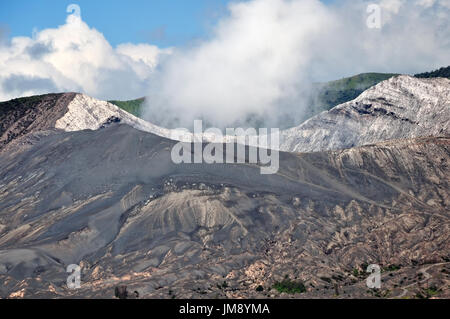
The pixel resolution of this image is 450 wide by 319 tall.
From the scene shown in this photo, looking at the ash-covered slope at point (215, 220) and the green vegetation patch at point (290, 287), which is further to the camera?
the ash-covered slope at point (215, 220)

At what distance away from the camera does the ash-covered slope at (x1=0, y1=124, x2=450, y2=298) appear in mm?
136125

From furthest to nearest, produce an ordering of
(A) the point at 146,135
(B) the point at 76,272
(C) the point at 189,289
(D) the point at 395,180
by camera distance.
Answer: (A) the point at 146,135 < (D) the point at 395,180 < (B) the point at 76,272 < (C) the point at 189,289

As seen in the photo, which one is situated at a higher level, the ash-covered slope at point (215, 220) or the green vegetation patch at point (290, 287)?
the ash-covered slope at point (215, 220)

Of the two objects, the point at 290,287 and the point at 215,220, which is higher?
the point at 215,220

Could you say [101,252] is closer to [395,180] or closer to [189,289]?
[189,289]

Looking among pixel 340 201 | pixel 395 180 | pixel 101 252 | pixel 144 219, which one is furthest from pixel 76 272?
pixel 395 180

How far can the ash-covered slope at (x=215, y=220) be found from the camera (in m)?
136

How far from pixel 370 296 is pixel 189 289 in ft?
99.4

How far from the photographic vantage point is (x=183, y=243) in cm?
14688

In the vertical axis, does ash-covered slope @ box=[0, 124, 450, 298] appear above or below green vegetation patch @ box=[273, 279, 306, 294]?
above

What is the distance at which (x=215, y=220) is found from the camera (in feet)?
506

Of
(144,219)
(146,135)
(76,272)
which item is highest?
(146,135)

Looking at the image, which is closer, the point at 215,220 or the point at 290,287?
the point at 290,287

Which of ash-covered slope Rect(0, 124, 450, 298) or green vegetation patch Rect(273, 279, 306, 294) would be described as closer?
green vegetation patch Rect(273, 279, 306, 294)
